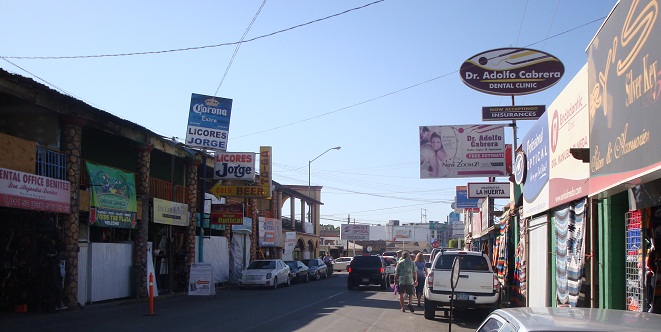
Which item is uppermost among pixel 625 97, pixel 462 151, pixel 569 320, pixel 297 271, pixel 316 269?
pixel 462 151

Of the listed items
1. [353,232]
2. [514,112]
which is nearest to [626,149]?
[514,112]

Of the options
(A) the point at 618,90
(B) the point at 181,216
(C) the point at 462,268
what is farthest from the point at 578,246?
(B) the point at 181,216

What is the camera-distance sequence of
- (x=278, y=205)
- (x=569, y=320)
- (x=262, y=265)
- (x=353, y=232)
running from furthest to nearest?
(x=353, y=232) → (x=278, y=205) → (x=262, y=265) → (x=569, y=320)

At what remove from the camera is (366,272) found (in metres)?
31.5

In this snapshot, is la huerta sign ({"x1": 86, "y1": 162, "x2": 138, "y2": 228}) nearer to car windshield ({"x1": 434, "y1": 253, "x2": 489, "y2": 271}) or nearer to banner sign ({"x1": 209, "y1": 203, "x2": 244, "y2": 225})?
banner sign ({"x1": 209, "y1": 203, "x2": 244, "y2": 225})

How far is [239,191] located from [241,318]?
15.9 m

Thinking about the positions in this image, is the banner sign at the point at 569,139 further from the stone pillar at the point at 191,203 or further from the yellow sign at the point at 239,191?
the yellow sign at the point at 239,191

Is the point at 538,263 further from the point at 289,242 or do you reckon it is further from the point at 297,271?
the point at 289,242

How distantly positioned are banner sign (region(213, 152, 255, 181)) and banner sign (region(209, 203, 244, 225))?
4.42 feet

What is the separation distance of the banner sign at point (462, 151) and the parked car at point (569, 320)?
21.6m

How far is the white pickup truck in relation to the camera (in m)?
16.2

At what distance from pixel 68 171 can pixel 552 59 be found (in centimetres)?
1467

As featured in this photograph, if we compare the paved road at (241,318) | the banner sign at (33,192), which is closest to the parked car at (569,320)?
the paved road at (241,318)

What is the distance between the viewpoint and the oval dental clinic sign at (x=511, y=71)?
19688mm
